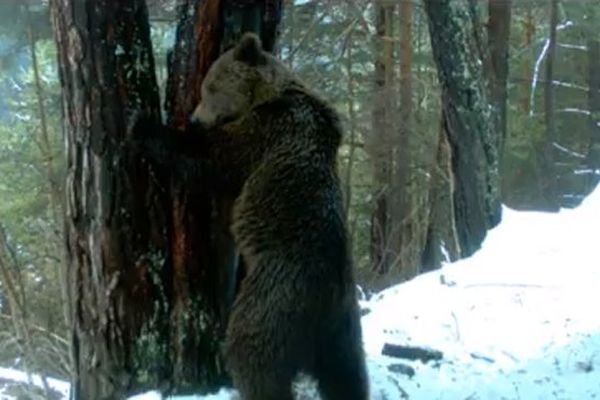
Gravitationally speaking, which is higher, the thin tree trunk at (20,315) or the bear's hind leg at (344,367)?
the bear's hind leg at (344,367)

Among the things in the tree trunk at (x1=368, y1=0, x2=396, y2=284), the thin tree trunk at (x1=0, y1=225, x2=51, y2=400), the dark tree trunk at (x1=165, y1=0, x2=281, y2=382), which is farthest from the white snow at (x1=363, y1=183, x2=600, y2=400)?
the tree trunk at (x1=368, y1=0, x2=396, y2=284)

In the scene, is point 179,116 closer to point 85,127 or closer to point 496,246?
point 85,127

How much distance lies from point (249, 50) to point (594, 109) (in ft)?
59.0

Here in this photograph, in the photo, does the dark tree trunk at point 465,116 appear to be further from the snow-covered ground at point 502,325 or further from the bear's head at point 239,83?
the bear's head at point 239,83

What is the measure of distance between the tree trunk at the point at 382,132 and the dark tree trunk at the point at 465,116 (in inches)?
254

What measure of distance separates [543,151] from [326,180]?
16.9 m

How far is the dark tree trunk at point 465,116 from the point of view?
324 inches

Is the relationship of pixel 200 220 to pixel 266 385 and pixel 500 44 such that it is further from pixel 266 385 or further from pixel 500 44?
pixel 500 44

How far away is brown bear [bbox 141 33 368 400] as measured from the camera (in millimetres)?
4270

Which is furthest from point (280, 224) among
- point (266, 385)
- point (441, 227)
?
point (441, 227)

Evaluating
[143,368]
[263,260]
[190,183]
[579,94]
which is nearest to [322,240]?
[263,260]

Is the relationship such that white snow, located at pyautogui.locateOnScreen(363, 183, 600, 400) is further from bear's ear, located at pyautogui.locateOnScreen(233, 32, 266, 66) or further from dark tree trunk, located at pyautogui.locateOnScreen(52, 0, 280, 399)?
bear's ear, located at pyautogui.locateOnScreen(233, 32, 266, 66)

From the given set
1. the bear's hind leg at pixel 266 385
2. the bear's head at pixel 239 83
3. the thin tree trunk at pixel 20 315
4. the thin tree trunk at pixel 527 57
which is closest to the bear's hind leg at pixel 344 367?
the bear's hind leg at pixel 266 385

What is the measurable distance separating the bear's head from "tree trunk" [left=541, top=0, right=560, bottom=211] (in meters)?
15.0
